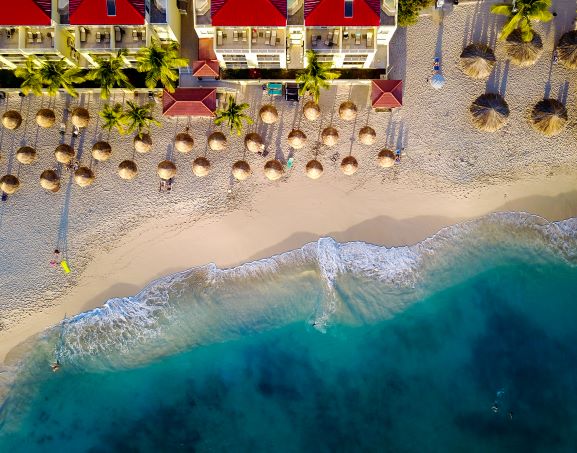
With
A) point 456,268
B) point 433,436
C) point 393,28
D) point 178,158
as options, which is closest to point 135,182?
point 178,158

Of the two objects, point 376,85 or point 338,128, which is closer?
point 376,85

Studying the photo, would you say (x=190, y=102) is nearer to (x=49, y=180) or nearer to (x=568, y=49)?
(x=49, y=180)

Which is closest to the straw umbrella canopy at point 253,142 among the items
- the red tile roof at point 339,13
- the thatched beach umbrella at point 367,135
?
the thatched beach umbrella at point 367,135

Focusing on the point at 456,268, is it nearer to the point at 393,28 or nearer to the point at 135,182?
the point at 393,28

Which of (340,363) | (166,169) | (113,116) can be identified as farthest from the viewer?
(340,363)

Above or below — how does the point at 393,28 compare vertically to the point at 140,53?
above

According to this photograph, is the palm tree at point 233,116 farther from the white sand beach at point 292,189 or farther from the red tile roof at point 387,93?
the red tile roof at point 387,93

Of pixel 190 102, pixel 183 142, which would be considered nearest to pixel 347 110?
pixel 190 102
